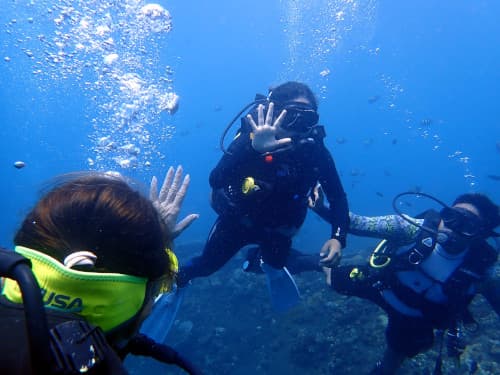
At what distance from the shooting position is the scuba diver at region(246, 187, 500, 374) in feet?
15.2

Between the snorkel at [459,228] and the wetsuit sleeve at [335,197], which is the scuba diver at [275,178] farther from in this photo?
the snorkel at [459,228]

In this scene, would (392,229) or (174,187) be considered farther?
(392,229)

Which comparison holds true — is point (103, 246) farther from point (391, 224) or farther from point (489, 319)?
point (489, 319)

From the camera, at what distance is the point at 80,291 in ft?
3.65

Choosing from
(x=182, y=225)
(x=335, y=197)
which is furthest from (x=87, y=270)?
(x=335, y=197)

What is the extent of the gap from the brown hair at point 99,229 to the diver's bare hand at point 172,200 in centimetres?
113

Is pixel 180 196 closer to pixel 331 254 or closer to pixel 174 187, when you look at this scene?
pixel 174 187

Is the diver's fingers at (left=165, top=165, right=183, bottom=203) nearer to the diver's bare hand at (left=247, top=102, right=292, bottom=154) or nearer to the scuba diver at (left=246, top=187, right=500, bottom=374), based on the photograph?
the diver's bare hand at (left=247, top=102, right=292, bottom=154)

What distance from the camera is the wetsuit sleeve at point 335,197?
4.97 m

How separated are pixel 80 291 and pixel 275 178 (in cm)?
348

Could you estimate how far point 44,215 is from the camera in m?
1.26

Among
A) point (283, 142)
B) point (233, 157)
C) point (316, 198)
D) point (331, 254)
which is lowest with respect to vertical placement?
point (331, 254)

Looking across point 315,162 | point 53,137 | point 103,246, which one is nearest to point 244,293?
point 315,162

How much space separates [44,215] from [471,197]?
17.7 feet
